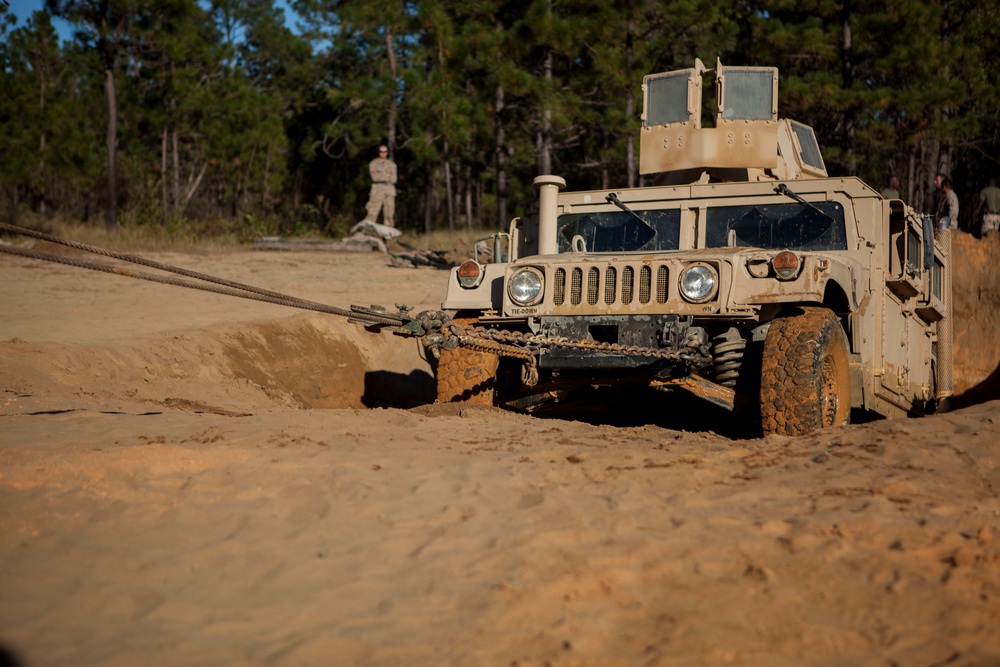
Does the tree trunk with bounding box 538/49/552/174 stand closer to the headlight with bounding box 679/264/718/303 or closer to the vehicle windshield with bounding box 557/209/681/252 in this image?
the vehicle windshield with bounding box 557/209/681/252

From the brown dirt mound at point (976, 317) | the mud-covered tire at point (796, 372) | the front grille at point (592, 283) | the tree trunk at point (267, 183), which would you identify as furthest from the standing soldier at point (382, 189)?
the mud-covered tire at point (796, 372)

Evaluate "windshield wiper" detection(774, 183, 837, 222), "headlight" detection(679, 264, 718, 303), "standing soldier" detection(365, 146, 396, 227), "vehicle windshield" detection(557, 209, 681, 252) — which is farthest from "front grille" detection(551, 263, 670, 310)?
"standing soldier" detection(365, 146, 396, 227)

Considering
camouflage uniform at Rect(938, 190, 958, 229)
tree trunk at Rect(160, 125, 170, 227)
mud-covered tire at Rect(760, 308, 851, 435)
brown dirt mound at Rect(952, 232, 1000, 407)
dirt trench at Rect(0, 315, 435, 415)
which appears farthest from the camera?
tree trunk at Rect(160, 125, 170, 227)

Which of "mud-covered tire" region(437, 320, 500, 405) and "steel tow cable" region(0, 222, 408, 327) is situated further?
"mud-covered tire" region(437, 320, 500, 405)

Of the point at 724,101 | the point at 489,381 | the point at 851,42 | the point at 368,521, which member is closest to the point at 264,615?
the point at 368,521

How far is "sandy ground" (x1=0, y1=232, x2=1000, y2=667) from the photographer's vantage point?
2.83 meters

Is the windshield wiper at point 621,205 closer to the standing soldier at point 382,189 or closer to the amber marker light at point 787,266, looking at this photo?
the amber marker light at point 787,266

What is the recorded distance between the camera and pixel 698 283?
597 cm

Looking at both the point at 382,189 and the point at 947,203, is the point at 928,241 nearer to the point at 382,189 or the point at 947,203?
the point at 947,203

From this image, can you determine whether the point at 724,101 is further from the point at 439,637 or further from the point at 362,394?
the point at 439,637

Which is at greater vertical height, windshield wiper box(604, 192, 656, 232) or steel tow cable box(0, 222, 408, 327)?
windshield wiper box(604, 192, 656, 232)

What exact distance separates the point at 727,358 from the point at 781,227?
1.47 meters

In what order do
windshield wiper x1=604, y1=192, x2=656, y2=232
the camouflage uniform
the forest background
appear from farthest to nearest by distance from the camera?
the forest background, the camouflage uniform, windshield wiper x1=604, y1=192, x2=656, y2=232

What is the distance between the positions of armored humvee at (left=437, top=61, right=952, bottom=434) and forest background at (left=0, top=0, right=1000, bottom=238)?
8.91 m
